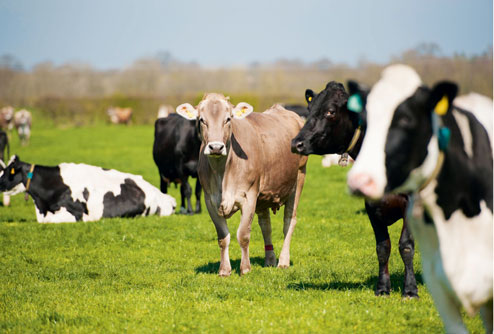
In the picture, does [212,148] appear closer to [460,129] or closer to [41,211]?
[460,129]

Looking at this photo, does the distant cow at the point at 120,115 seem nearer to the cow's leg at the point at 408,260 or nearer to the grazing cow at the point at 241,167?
the grazing cow at the point at 241,167

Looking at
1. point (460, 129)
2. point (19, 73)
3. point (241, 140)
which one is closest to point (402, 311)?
point (460, 129)

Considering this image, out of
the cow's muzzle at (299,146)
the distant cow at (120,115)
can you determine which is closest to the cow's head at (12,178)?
the cow's muzzle at (299,146)

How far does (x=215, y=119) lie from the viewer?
8258mm

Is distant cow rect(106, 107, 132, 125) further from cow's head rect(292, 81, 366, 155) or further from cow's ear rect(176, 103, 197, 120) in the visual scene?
cow's head rect(292, 81, 366, 155)

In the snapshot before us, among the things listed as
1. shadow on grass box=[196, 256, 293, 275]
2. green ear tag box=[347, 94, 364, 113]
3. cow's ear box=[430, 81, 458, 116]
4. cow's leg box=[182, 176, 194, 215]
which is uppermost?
cow's ear box=[430, 81, 458, 116]

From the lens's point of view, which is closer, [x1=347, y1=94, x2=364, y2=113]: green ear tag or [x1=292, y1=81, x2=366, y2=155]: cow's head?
[x1=347, y1=94, x2=364, y2=113]: green ear tag

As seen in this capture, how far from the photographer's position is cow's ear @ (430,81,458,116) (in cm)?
369

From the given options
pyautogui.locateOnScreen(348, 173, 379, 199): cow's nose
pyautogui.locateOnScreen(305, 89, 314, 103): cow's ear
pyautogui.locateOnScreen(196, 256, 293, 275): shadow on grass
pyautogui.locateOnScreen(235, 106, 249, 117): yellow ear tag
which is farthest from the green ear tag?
pyautogui.locateOnScreen(196, 256, 293, 275): shadow on grass

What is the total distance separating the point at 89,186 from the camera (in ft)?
46.8

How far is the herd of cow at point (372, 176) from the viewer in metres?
3.75

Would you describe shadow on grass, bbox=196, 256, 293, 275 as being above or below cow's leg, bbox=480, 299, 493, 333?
below

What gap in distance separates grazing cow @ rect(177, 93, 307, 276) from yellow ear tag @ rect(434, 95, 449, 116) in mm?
4484

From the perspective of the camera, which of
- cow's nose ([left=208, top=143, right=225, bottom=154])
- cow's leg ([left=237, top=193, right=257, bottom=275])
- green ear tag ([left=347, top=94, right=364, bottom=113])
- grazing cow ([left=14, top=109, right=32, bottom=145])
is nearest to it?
green ear tag ([left=347, top=94, right=364, bottom=113])
